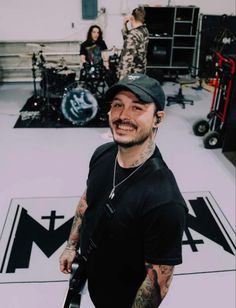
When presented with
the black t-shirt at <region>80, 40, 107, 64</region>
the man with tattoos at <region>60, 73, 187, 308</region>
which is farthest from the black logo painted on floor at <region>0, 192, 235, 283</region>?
the black t-shirt at <region>80, 40, 107, 64</region>

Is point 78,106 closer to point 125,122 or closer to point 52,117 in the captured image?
point 52,117

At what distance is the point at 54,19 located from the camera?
23.1ft

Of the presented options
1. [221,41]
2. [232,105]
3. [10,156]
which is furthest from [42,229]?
[221,41]

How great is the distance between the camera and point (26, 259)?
2699 millimetres

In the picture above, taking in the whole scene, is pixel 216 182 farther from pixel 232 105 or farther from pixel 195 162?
pixel 232 105

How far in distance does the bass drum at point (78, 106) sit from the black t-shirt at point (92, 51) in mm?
1209

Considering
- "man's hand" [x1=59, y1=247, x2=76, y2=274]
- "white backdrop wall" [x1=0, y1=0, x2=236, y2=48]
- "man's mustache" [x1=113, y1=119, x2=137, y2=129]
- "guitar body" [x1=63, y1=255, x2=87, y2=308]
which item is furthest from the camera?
"white backdrop wall" [x1=0, y1=0, x2=236, y2=48]

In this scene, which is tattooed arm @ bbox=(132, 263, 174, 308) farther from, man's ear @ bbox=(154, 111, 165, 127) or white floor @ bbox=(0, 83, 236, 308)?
white floor @ bbox=(0, 83, 236, 308)

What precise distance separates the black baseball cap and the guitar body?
31.6 inches

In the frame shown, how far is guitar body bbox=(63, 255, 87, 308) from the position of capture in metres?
1.55

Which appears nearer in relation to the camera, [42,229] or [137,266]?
[137,266]

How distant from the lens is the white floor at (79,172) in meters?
2.42

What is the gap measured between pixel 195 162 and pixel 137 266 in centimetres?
307

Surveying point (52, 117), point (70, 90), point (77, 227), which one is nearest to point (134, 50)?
point (70, 90)
